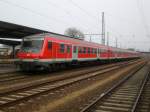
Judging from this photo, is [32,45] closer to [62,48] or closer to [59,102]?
[62,48]

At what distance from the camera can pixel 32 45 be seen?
16844 millimetres

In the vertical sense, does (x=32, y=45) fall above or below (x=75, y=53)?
above

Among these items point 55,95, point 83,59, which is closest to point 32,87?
point 55,95

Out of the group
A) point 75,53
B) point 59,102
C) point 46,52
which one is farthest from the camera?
point 75,53

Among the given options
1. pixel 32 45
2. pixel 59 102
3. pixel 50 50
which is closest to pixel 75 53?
pixel 50 50

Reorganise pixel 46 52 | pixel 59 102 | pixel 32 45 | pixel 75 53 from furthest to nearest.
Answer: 1. pixel 75 53
2. pixel 32 45
3. pixel 46 52
4. pixel 59 102

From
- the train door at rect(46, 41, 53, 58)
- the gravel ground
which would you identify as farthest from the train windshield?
the gravel ground

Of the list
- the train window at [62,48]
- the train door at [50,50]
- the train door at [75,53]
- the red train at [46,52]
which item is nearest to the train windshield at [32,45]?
the red train at [46,52]

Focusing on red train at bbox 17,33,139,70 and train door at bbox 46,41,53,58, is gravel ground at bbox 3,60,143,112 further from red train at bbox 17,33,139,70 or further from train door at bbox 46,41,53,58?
train door at bbox 46,41,53,58

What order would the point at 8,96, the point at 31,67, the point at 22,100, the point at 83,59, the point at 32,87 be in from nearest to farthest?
the point at 22,100, the point at 8,96, the point at 32,87, the point at 31,67, the point at 83,59

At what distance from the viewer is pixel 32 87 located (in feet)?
35.7

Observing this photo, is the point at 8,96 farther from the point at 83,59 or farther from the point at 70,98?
the point at 83,59

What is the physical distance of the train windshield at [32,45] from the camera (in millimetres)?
16336

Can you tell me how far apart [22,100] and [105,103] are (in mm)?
2992
